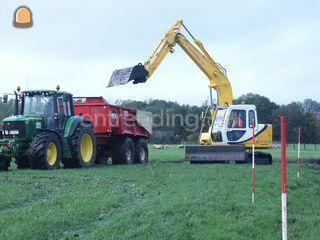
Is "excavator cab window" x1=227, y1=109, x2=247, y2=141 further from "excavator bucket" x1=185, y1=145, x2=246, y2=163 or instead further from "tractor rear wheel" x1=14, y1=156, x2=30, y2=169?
"tractor rear wheel" x1=14, y1=156, x2=30, y2=169

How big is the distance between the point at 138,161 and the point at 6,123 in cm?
835

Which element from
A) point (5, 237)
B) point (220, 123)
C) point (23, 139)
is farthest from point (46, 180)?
point (220, 123)

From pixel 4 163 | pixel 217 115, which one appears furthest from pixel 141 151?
pixel 4 163

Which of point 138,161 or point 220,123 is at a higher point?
point 220,123

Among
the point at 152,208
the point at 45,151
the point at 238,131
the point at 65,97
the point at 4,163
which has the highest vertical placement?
the point at 65,97

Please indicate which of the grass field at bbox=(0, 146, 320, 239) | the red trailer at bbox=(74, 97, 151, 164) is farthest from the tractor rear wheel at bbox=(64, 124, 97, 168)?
the grass field at bbox=(0, 146, 320, 239)

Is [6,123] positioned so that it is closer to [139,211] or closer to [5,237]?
[139,211]

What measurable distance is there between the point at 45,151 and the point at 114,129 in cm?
581

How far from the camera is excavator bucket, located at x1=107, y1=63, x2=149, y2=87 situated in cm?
2375

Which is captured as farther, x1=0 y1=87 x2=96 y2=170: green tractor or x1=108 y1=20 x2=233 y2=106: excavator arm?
x1=108 y1=20 x2=233 y2=106: excavator arm

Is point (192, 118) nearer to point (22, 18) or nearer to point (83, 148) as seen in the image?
point (83, 148)

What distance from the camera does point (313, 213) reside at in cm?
967

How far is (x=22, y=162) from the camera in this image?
19094 millimetres

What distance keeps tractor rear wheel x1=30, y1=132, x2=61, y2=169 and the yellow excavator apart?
5787 millimetres
